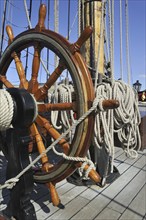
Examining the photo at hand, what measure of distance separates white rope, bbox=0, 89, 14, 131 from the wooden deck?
2.63 feet

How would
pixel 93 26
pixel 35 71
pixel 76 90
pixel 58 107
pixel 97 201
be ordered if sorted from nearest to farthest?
pixel 76 90
pixel 58 107
pixel 35 71
pixel 97 201
pixel 93 26

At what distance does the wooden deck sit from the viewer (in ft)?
5.89

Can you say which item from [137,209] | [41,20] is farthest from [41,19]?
[137,209]

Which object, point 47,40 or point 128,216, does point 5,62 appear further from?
point 128,216

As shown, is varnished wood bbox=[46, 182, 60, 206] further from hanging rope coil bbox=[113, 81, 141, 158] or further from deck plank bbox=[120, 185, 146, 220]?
hanging rope coil bbox=[113, 81, 141, 158]

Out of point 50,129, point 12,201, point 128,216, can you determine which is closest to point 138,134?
point 128,216

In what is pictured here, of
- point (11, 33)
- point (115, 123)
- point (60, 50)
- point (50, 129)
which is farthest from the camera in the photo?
point (11, 33)

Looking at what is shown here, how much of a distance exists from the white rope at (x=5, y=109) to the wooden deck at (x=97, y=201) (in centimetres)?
80

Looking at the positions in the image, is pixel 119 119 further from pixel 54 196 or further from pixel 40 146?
pixel 54 196

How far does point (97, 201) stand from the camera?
6.54 feet

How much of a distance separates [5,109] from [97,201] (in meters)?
1.14

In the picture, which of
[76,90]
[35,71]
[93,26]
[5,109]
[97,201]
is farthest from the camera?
[93,26]

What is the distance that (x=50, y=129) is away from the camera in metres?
1.76

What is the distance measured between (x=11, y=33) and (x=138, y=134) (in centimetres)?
141
